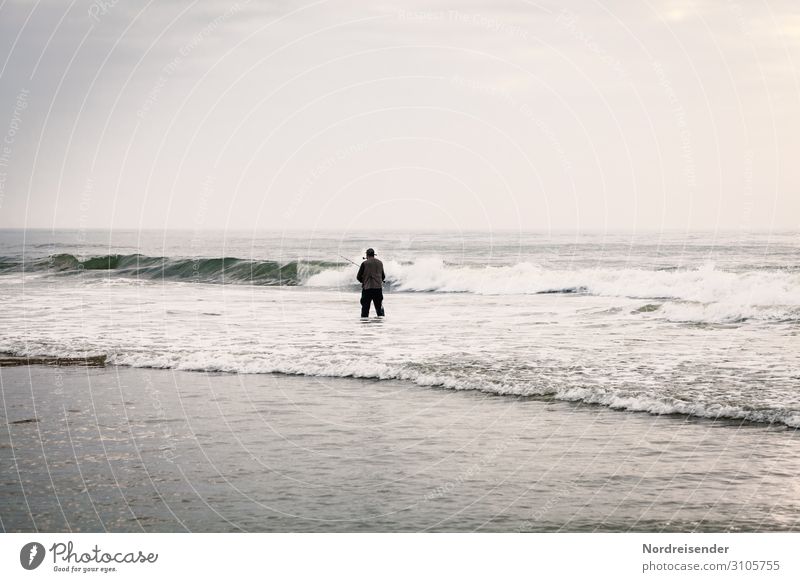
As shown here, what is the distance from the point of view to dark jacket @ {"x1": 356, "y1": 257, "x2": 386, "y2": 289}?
20609 millimetres

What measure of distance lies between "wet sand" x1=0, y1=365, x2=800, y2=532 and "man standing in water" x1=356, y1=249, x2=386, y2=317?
9189 millimetres

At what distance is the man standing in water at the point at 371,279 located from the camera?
20.6m

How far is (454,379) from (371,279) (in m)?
8.71

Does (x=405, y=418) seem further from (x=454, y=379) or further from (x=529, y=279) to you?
(x=529, y=279)

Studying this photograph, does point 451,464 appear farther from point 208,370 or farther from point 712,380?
point 208,370

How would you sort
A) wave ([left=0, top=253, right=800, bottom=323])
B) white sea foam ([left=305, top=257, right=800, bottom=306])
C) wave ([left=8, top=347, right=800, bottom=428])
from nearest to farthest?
wave ([left=8, top=347, right=800, bottom=428]) → wave ([left=0, top=253, right=800, bottom=323]) → white sea foam ([left=305, top=257, right=800, bottom=306])

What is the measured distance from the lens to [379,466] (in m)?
7.95

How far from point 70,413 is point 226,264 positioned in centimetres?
3824

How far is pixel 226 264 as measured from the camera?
158 ft
